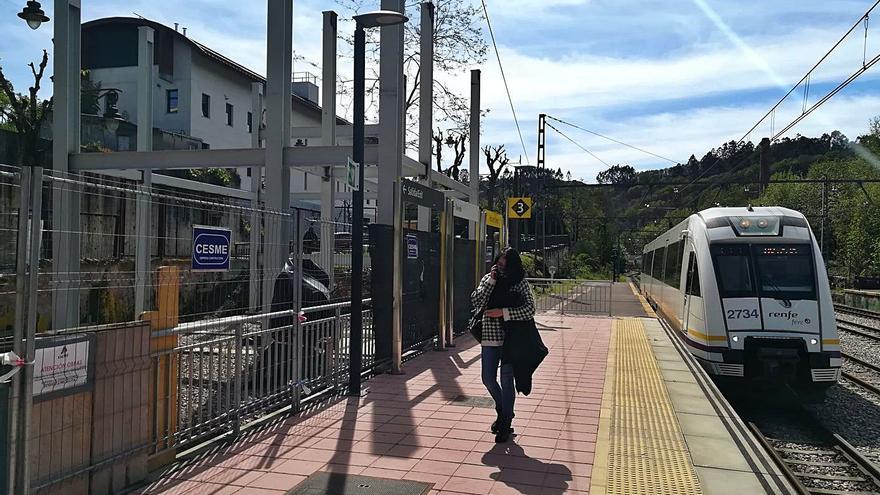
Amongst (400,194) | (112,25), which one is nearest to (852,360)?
(400,194)

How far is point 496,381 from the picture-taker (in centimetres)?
655

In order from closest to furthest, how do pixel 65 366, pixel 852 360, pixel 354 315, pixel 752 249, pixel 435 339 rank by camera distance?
1. pixel 65 366
2. pixel 354 315
3. pixel 752 249
4. pixel 435 339
5. pixel 852 360

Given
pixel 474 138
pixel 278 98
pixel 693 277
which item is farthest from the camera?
pixel 474 138

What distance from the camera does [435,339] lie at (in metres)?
12.5

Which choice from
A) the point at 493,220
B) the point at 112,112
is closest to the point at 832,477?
the point at 493,220

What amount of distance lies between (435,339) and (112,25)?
33.3m

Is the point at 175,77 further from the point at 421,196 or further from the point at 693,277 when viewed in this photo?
the point at 693,277

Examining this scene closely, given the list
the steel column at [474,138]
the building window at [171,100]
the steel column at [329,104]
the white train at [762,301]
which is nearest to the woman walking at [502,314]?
the white train at [762,301]

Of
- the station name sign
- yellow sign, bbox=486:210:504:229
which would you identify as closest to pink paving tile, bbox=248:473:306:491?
the station name sign

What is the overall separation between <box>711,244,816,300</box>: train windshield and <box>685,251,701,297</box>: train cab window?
1.67 ft

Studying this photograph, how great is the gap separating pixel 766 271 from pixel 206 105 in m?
33.7

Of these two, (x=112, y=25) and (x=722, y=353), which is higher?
(x=112, y=25)

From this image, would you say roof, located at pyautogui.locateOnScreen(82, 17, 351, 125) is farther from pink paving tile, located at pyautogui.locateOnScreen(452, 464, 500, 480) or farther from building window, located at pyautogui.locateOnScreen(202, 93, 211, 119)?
pink paving tile, located at pyautogui.locateOnScreen(452, 464, 500, 480)

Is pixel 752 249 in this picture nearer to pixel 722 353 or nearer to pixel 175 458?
pixel 722 353
